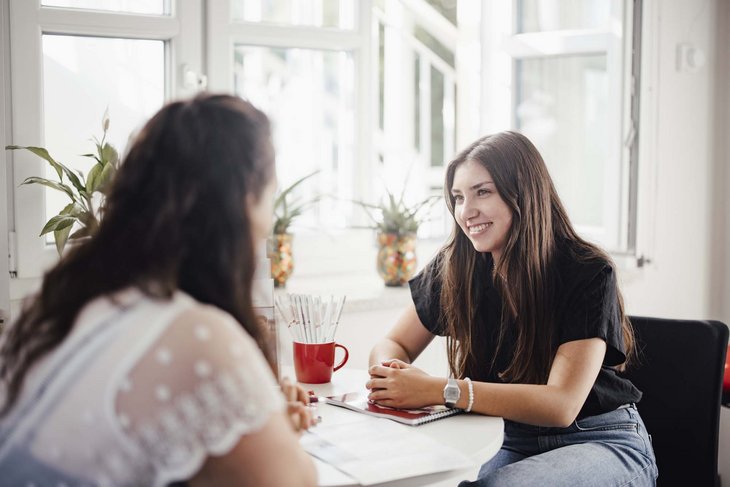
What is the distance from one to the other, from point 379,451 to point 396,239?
58.1 inches

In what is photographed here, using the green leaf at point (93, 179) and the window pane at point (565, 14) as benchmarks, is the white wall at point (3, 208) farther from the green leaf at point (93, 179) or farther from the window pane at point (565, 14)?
the window pane at point (565, 14)

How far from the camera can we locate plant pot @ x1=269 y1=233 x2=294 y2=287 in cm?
251

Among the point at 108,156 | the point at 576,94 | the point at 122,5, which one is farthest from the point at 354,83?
the point at 108,156

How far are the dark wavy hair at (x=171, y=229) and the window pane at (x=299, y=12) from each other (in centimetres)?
177

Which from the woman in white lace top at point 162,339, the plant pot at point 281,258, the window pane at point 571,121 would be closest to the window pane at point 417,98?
the window pane at point 571,121

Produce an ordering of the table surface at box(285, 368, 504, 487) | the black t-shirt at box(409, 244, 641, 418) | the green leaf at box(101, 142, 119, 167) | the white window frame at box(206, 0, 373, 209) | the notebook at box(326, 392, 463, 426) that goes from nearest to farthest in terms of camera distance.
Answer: the table surface at box(285, 368, 504, 487) < the notebook at box(326, 392, 463, 426) < the black t-shirt at box(409, 244, 641, 418) < the green leaf at box(101, 142, 119, 167) < the white window frame at box(206, 0, 373, 209)

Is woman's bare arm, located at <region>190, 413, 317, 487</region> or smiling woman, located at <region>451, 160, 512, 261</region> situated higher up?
smiling woman, located at <region>451, 160, 512, 261</region>

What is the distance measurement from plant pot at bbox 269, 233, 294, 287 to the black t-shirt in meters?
0.71

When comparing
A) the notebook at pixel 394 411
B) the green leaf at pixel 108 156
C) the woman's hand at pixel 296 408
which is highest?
the green leaf at pixel 108 156

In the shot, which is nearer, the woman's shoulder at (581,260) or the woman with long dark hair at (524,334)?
the woman with long dark hair at (524,334)

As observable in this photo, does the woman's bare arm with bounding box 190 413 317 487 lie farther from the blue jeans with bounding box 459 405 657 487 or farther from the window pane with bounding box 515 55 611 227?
the window pane with bounding box 515 55 611 227

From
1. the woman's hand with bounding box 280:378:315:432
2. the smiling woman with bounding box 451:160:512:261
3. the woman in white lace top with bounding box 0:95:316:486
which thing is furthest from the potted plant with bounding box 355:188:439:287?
the woman in white lace top with bounding box 0:95:316:486

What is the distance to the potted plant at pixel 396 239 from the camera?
269 centimetres

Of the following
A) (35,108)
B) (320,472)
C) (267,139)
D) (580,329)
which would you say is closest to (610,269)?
(580,329)
